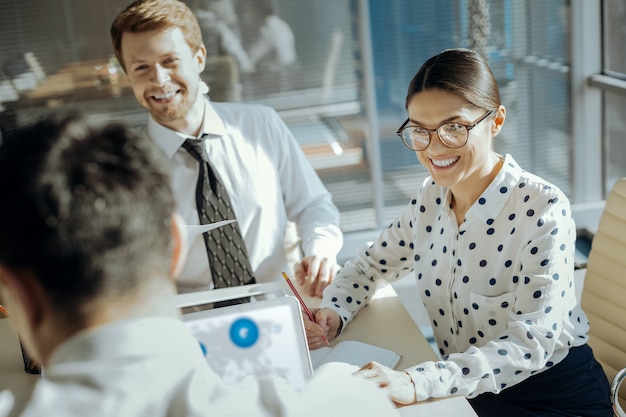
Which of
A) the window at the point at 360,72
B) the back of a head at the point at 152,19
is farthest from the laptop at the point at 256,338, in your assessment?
the window at the point at 360,72

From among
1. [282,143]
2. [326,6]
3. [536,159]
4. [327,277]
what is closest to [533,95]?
[536,159]

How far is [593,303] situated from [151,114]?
1.31 m

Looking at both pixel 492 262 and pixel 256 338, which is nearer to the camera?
pixel 256 338

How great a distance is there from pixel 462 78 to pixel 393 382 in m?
0.69

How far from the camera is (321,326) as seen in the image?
1.79m

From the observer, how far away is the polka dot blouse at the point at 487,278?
153 centimetres

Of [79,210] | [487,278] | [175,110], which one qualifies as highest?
[79,210]

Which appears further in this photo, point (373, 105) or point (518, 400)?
point (373, 105)

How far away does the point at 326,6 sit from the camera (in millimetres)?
3469

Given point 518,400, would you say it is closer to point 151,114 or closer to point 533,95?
point 151,114

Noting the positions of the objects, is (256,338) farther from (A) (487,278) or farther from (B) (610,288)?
(B) (610,288)

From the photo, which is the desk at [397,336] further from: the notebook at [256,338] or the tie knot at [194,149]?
the tie knot at [194,149]

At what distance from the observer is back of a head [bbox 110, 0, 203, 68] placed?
2.23 meters

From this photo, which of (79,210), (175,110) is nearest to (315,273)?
(175,110)
